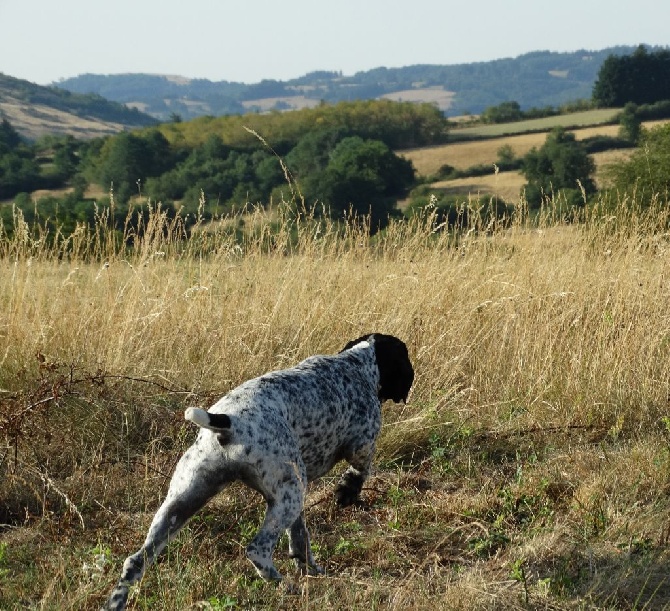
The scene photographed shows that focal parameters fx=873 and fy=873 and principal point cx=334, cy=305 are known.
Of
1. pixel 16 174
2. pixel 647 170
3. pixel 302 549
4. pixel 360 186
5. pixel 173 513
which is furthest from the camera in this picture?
pixel 16 174

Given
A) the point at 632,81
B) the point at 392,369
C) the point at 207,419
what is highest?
the point at 632,81

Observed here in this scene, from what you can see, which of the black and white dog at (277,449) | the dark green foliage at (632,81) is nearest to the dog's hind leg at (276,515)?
the black and white dog at (277,449)

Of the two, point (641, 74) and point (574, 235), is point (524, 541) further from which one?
point (641, 74)

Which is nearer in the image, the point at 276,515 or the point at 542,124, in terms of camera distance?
the point at 276,515

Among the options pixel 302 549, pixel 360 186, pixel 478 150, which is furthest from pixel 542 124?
pixel 302 549

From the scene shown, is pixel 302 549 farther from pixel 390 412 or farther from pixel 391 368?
pixel 390 412

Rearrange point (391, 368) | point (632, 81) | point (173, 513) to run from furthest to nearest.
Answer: point (632, 81), point (391, 368), point (173, 513)

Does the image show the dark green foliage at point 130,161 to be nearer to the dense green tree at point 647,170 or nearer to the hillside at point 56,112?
the dense green tree at point 647,170

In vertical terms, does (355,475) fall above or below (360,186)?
above

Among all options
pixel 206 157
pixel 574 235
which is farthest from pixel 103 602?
pixel 206 157

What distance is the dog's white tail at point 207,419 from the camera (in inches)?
115

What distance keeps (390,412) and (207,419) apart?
2.46m

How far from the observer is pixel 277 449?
323 centimetres

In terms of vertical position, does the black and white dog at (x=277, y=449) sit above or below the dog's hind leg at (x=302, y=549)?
above
